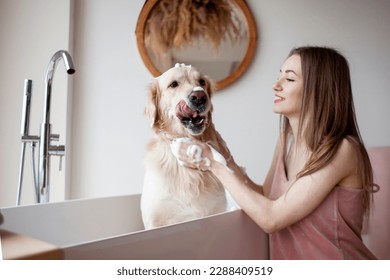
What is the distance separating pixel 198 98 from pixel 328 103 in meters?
0.26

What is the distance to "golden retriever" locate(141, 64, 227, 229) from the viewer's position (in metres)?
0.80

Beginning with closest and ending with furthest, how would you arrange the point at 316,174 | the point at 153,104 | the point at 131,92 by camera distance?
1. the point at 316,174
2. the point at 153,104
3. the point at 131,92

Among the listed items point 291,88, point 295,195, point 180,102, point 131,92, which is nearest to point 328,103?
point 291,88

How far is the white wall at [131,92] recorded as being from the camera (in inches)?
33.2

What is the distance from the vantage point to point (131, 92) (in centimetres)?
93

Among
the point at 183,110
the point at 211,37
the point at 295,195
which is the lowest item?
the point at 295,195

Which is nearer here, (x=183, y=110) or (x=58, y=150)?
(x=183, y=110)

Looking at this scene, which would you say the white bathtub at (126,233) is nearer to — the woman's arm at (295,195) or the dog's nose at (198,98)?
the woman's arm at (295,195)

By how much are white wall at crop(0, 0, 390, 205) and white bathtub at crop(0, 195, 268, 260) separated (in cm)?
6

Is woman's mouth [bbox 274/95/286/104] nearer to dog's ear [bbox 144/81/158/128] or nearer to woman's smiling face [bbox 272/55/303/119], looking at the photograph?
woman's smiling face [bbox 272/55/303/119]

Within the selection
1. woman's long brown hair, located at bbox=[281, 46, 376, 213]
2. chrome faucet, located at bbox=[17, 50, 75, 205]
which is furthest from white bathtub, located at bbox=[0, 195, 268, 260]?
woman's long brown hair, located at bbox=[281, 46, 376, 213]

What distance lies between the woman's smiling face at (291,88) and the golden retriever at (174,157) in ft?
0.50

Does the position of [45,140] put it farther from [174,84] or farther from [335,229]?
[335,229]

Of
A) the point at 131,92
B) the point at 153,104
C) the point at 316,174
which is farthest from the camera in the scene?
the point at 131,92
